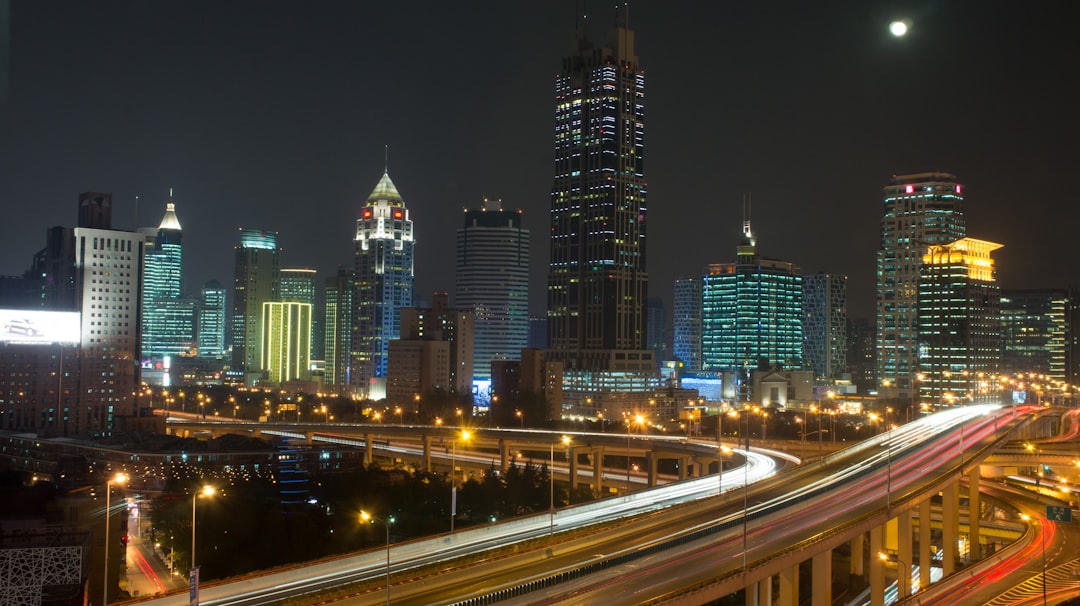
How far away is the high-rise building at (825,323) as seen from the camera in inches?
6678

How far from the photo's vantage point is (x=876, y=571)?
1219 inches

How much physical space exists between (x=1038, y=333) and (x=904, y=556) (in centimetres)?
11189

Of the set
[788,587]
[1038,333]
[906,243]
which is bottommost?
[788,587]

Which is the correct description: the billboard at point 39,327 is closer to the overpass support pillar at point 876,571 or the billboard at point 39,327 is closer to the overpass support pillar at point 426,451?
the overpass support pillar at point 426,451

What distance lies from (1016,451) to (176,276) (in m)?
172

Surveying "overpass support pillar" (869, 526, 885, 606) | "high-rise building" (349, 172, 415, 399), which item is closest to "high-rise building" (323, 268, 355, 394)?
"high-rise building" (349, 172, 415, 399)

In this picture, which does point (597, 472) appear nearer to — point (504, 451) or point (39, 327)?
point (504, 451)

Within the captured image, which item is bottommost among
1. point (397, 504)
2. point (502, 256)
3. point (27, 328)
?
point (397, 504)

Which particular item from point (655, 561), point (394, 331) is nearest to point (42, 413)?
point (655, 561)

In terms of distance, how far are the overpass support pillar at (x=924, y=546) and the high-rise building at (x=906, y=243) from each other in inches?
3498

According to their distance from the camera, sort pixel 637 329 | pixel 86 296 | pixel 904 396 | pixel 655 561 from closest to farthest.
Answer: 1. pixel 655 561
2. pixel 86 296
3. pixel 904 396
4. pixel 637 329

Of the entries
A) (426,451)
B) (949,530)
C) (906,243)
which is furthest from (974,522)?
(906,243)

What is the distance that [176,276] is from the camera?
197 m

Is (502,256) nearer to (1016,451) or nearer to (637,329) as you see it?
(637,329)
